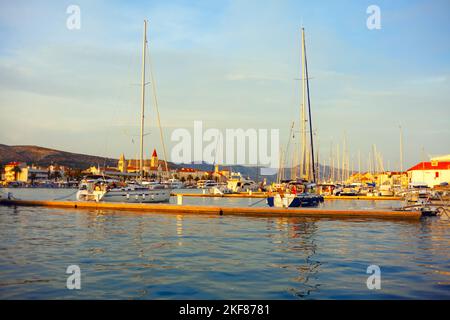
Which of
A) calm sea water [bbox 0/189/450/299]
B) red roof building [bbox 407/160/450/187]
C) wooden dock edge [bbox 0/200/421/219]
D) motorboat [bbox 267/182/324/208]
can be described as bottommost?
calm sea water [bbox 0/189/450/299]

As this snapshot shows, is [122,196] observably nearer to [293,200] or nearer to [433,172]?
[293,200]

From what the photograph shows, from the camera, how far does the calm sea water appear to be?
40.0 feet

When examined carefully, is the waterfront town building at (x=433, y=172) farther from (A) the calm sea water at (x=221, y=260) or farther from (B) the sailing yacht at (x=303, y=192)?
(A) the calm sea water at (x=221, y=260)

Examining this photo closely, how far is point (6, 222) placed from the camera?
99.7 ft

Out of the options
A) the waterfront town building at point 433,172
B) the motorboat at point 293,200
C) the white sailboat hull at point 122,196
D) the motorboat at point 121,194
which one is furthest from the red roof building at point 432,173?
the white sailboat hull at point 122,196

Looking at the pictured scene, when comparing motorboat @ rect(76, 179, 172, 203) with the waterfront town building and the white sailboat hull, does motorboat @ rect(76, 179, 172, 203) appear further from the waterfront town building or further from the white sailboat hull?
the waterfront town building

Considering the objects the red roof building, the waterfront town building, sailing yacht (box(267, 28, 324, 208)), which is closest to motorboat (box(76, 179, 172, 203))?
sailing yacht (box(267, 28, 324, 208))

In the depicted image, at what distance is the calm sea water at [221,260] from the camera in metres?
12.2

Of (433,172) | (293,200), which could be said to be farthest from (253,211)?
(433,172)
